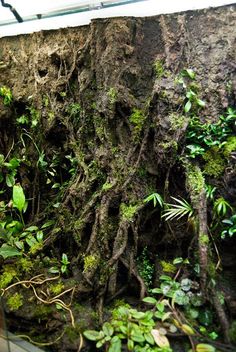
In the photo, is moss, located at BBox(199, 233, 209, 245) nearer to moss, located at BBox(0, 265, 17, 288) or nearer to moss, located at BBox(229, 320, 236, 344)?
moss, located at BBox(229, 320, 236, 344)

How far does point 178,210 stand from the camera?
2709 mm

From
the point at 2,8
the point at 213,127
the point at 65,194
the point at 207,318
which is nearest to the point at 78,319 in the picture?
the point at 207,318

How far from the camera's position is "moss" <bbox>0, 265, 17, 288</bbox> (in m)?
2.92

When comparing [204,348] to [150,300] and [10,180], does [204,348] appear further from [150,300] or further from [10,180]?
[10,180]

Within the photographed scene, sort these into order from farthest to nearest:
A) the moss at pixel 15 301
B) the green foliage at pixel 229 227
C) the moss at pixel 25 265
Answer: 1. the moss at pixel 25 265
2. the moss at pixel 15 301
3. the green foliage at pixel 229 227

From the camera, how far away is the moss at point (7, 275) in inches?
115

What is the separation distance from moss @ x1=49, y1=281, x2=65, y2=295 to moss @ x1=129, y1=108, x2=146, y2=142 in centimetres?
160

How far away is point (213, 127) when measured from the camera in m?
2.82

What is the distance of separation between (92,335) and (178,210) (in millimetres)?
1270

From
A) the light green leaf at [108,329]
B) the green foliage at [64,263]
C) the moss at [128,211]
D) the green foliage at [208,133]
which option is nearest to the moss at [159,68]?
the green foliage at [208,133]


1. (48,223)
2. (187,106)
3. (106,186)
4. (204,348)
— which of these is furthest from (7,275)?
(187,106)

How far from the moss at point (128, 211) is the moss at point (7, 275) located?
1.29m

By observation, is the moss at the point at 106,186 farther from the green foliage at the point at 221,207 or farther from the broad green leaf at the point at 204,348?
the broad green leaf at the point at 204,348

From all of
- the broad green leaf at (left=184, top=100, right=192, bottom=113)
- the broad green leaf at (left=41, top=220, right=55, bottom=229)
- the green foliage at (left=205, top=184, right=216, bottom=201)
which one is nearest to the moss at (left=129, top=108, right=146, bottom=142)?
the broad green leaf at (left=184, top=100, right=192, bottom=113)
